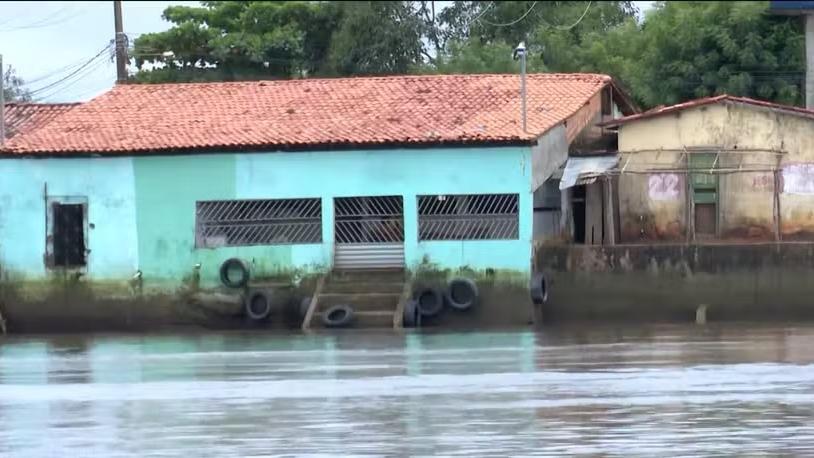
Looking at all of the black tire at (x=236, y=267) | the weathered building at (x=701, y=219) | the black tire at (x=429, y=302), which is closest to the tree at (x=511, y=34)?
the weathered building at (x=701, y=219)

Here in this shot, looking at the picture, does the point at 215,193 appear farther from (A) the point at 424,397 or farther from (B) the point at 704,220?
(A) the point at 424,397

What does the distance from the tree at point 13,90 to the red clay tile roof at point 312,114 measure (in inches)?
220

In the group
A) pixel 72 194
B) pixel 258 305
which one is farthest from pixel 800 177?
pixel 72 194

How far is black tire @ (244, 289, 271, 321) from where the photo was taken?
2800cm

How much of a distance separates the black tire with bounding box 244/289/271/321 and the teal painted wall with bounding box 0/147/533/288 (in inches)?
20.3

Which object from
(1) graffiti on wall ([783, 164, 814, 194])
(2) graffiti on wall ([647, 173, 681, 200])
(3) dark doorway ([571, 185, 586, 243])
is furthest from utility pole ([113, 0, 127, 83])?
(1) graffiti on wall ([783, 164, 814, 194])

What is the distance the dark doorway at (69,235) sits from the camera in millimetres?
28938

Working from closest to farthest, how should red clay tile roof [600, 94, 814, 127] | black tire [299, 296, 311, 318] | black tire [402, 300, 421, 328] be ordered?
1. black tire [402, 300, 421, 328]
2. black tire [299, 296, 311, 318]
3. red clay tile roof [600, 94, 814, 127]

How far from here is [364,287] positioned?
27.8 meters

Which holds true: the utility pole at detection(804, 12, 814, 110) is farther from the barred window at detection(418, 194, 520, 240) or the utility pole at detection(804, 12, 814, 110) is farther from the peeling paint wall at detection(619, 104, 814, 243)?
the barred window at detection(418, 194, 520, 240)

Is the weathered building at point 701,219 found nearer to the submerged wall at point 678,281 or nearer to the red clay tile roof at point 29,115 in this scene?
the submerged wall at point 678,281

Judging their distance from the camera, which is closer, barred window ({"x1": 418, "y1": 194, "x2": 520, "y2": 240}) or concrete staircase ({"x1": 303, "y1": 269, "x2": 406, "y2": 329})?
concrete staircase ({"x1": 303, "y1": 269, "x2": 406, "y2": 329})

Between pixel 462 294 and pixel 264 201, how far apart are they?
411 centimetres

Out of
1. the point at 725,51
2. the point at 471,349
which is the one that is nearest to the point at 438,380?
the point at 471,349
